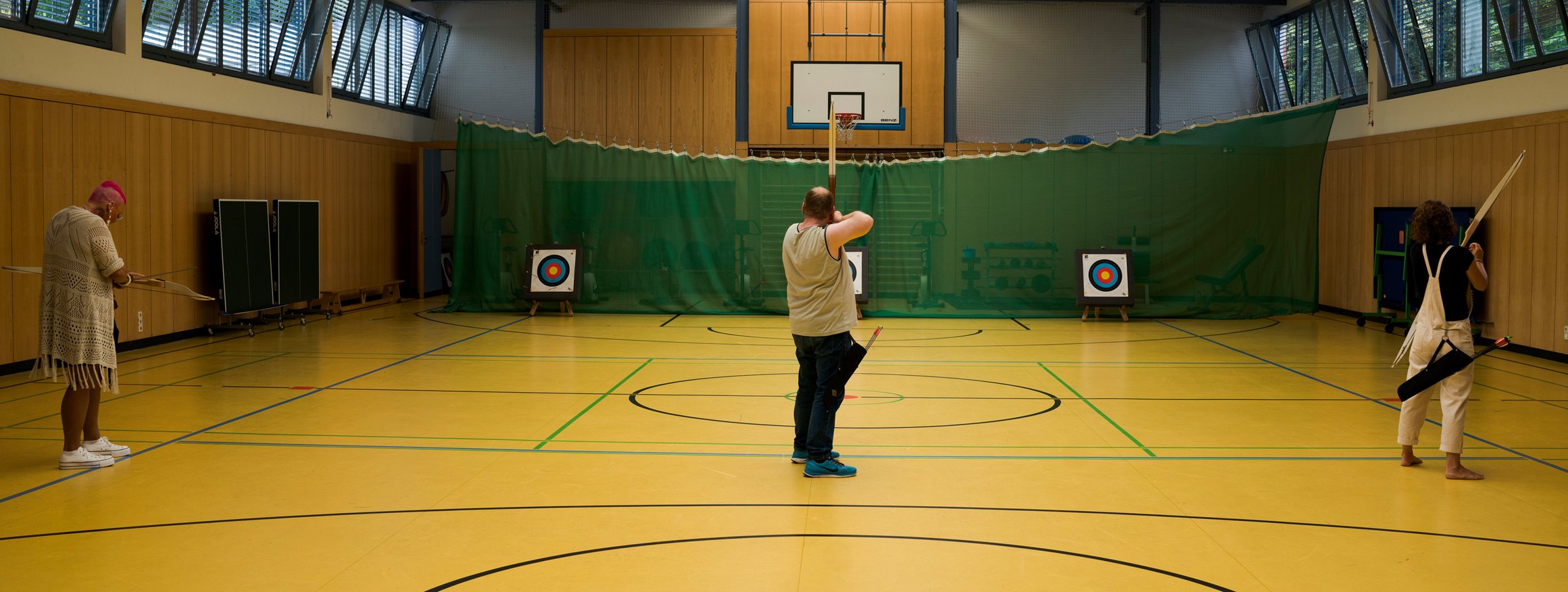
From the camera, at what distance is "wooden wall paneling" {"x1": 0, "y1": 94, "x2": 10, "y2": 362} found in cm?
839

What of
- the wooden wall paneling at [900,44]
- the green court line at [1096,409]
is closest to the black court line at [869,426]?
the green court line at [1096,409]

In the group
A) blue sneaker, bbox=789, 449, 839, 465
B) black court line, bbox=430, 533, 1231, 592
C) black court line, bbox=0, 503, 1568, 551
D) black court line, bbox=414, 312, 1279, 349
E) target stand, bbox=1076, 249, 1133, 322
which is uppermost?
target stand, bbox=1076, 249, 1133, 322

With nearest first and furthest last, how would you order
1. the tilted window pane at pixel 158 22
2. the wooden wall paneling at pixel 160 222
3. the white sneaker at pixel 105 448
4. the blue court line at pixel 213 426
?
the blue court line at pixel 213 426 → the white sneaker at pixel 105 448 → the wooden wall paneling at pixel 160 222 → the tilted window pane at pixel 158 22

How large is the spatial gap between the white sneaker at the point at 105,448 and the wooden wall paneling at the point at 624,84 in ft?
Result: 39.0

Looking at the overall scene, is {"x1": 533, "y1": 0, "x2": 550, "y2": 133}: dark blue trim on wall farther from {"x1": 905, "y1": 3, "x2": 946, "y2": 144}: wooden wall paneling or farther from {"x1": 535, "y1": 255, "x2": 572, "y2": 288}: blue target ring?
{"x1": 905, "y1": 3, "x2": 946, "y2": 144}: wooden wall paneling

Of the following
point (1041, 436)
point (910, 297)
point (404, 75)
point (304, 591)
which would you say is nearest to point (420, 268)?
point (404, 75)

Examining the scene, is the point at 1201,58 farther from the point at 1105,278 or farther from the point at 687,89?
the point at 687,89

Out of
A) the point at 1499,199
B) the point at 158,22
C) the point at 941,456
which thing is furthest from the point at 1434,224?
the point at 158,22

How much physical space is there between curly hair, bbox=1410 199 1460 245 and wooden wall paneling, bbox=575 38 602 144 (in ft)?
43.6

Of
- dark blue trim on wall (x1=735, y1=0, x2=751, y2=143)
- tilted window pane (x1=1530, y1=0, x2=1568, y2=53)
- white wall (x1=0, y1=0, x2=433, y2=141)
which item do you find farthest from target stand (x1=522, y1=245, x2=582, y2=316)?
tilted window pane (x1=1530, y1=0, x2=1568, y2=53)

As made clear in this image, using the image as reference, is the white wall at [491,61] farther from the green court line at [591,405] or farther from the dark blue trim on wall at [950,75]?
the green court line at [591,405]

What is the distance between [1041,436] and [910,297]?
713 centimetres

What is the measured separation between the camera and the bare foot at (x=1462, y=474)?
5066mm

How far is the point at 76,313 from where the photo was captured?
5258 millimetres
